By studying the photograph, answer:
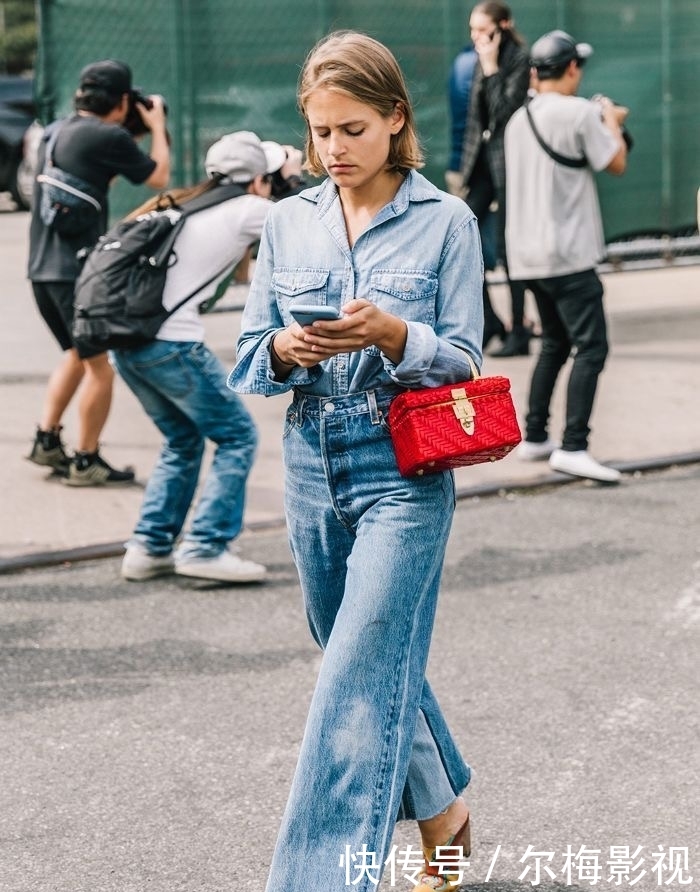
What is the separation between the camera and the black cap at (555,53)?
7.50 m

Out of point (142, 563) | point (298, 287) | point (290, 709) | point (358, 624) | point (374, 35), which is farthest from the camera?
point (374, 35)

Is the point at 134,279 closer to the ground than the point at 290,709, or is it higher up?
higher up

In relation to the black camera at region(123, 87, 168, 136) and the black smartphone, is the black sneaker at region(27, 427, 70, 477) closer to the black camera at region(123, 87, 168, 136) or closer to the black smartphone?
the black camera at region(123, 87, 168, 136)

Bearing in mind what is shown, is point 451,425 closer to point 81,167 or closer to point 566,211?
point 81,167

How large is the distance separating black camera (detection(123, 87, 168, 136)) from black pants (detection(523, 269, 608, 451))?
1.96 metres

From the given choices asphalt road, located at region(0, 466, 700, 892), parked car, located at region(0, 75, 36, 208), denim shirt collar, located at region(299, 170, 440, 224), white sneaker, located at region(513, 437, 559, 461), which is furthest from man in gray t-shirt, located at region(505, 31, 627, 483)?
parked car, located at region(0, 75, 36, 208)

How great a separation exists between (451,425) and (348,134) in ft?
1.97

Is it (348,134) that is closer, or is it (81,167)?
(348,134)

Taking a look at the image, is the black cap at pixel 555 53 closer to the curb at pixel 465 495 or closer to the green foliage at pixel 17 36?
the curb at pixel 465 495

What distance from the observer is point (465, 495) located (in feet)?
24.8

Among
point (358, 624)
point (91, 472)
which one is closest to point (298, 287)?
point (358, 624)

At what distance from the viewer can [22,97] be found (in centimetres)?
2064

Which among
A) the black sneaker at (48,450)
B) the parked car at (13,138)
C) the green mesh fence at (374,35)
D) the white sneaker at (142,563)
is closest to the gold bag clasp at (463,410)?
the white sneaker at (142,563)

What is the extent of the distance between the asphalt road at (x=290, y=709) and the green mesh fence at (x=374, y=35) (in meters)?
4.52
